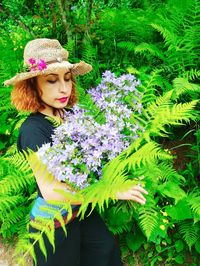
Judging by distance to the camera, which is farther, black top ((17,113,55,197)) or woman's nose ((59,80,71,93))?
woman's nose ((59,80,71,93))

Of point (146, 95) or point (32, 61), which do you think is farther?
point (146, 95)

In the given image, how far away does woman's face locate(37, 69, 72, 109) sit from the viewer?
7.07ft

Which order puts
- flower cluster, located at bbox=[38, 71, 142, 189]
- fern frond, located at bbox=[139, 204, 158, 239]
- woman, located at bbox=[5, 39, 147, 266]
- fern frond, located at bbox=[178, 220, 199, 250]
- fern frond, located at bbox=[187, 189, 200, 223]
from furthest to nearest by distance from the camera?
1. fern frond, located at bbox=[178, 220, 199, 250]
2. fern frond, located at bbox=[187, 189, 200, 223]
3. fern frond, located at bbox=[139, 204, 158, 239]
4. woman, located at bbox=[5, 39, 147, 266]
5. flower cluster, located at bbox=[38, 71, 142, 189]

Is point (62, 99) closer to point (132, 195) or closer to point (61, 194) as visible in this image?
point (61, 194)

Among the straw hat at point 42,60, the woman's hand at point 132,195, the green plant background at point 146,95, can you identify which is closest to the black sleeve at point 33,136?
the green plant background at point 146,95

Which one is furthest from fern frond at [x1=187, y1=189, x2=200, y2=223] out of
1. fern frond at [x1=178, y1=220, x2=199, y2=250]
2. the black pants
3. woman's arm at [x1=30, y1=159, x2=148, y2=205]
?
woman's arm at [x1=30, y1=159, x2=148, y2=205]

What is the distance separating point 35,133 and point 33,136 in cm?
2

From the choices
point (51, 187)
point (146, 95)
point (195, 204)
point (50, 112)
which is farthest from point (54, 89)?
point (195, 204)

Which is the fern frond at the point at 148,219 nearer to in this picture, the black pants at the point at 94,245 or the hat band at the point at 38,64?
the black pants at the point at 94,245

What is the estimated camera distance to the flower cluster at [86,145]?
1.53 m

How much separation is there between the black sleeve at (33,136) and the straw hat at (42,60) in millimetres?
316

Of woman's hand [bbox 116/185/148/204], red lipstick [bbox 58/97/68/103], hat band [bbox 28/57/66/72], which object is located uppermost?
hat band [bbox 28/57/66/72]

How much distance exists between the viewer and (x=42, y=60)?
2055 millimetres

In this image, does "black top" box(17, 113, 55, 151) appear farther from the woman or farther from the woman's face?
the woman's face
